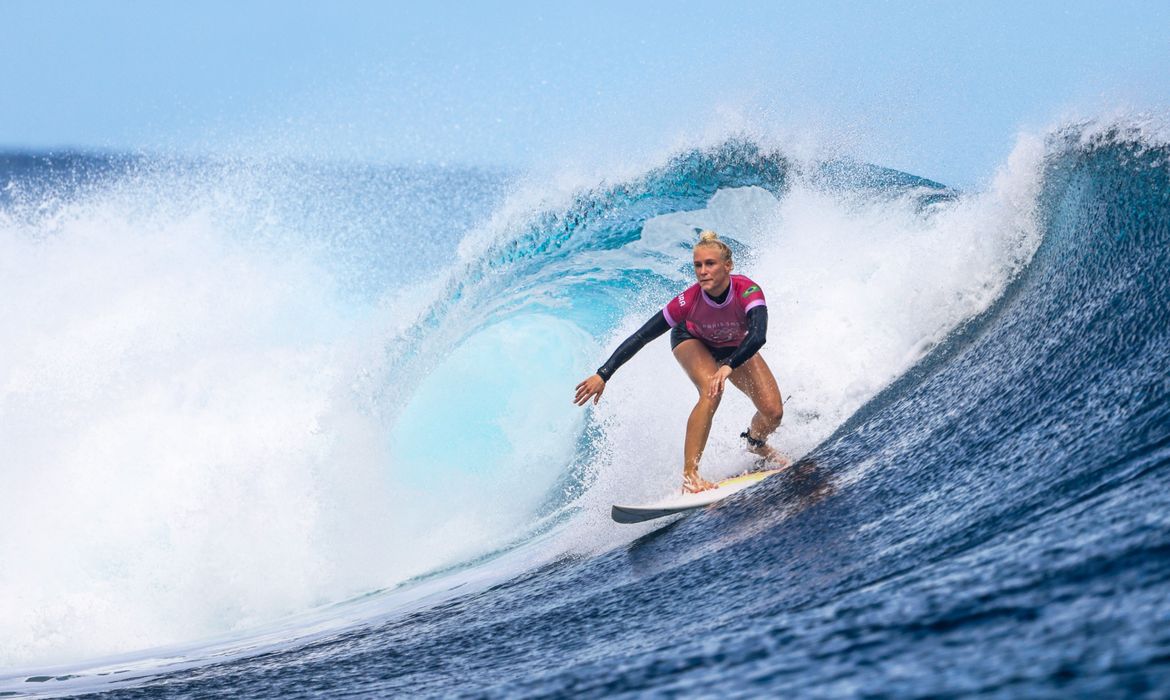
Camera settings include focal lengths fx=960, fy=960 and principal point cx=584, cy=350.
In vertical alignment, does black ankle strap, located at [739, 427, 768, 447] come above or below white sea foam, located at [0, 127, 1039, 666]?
below

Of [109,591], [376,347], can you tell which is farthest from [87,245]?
[109,591]

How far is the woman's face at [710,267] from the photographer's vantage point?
4.68 meters

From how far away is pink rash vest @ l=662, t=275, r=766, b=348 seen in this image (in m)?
4.89

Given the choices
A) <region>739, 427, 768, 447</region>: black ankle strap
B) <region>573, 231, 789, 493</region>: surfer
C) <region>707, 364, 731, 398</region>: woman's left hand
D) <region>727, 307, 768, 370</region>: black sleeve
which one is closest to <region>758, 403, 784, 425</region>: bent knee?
<region>573, 231, 789, 493</region>: surfer

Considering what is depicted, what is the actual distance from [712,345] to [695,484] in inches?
29.6

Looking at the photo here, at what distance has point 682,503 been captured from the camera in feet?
15.7

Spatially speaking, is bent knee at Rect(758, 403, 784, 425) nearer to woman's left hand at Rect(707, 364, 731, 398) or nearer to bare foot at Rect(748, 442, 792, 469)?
bare foot at Rect(748, 442, 792, 469)

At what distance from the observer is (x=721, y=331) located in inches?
197

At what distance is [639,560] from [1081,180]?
16.9 feet

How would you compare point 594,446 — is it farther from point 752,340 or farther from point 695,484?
point 752,340

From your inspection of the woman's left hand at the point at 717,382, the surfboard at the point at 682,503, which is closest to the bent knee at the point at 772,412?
the surfboard at the point at 682,503

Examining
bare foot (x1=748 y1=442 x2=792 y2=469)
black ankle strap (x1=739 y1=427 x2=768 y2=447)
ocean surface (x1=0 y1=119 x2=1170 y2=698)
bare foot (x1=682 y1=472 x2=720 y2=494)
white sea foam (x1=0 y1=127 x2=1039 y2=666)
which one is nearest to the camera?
ocean surface (x1=0 y1=119 x2=1170 y2=698)

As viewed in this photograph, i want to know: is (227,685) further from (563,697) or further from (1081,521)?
(1081,521)

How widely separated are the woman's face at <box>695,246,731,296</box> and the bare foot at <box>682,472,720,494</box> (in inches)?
37.8
